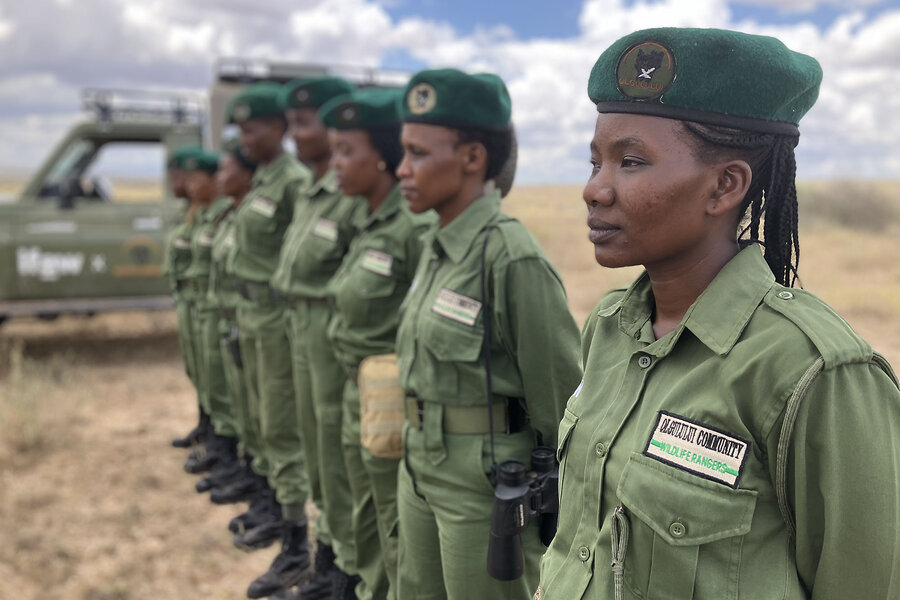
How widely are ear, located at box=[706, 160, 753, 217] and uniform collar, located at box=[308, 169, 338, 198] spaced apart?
242 centimetres

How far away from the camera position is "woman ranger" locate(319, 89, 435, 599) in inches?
109

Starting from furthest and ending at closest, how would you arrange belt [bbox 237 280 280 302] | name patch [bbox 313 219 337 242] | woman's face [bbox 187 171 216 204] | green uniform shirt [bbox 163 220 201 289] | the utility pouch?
green uniform shirt [bbox 163 220 201 289] < woman's face [bbox 187 171 216 204] < belt [bbox 237 280 280 302] < name patch [bbox 313 219 337 242] < the utility pouch

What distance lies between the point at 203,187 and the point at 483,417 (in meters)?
4.15

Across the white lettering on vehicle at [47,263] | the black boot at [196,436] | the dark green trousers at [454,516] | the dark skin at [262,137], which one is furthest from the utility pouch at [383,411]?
the white lettering on vehicle at [47,263]

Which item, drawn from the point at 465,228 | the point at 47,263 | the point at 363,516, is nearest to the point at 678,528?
the point at 465,228

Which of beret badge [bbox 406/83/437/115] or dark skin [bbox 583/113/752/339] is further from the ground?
beret badge [bbox 406/83/437/115]

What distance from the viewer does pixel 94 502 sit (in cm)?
446

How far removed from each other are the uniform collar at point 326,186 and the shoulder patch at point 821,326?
252 centimetres

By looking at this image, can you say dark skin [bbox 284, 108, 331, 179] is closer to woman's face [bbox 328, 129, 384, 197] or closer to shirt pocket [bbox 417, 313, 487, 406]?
woman's face [bbox 328, 129, 384, 197]

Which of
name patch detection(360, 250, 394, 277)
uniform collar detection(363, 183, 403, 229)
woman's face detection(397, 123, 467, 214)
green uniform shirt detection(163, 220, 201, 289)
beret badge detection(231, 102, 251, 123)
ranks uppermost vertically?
beret badge detection(231, 102, 251, 123)

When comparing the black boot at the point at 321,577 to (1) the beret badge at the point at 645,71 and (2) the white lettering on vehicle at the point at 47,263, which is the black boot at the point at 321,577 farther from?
(2) the white lettering on vehicle at the point at 47,263

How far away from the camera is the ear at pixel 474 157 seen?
2.25 m

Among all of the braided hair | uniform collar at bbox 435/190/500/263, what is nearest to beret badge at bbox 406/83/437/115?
uniform collar at bbox 435/190/500/263

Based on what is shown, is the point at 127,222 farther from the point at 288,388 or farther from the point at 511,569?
the point at 511,569
